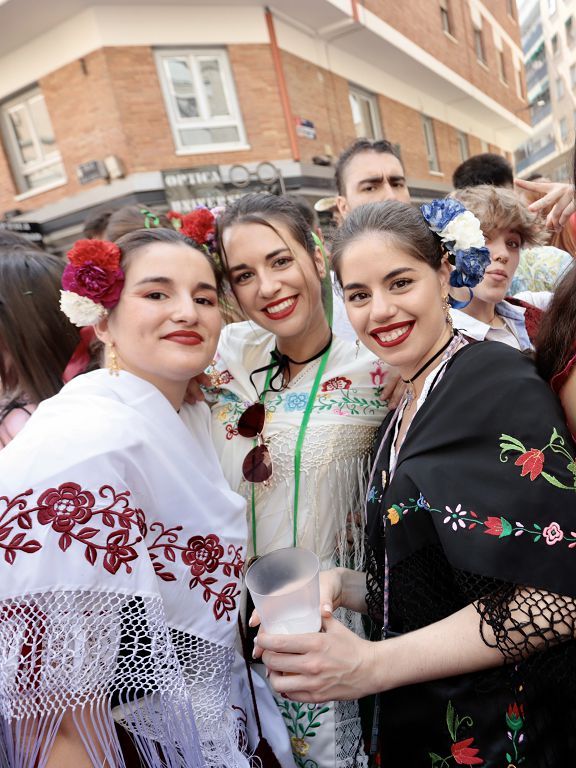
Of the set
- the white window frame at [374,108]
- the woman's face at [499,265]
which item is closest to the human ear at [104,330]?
the woman's face at [499,265]

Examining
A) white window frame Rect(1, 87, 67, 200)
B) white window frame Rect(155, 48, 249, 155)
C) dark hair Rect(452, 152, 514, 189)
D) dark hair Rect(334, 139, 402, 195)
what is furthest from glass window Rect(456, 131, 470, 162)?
dark hair Rect(334, 139, 402, 195)

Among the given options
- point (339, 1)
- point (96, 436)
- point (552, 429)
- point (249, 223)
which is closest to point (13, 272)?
point (249, 223)

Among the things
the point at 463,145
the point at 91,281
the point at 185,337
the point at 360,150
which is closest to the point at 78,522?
the point at 185,337

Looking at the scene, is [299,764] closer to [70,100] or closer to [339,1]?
[70,100]

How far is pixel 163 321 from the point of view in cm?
145

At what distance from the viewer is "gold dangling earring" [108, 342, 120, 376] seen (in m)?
1.43

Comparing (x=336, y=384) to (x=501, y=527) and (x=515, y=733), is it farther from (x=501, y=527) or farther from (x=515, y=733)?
(x=515, y=733)

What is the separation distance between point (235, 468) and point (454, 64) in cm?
1445

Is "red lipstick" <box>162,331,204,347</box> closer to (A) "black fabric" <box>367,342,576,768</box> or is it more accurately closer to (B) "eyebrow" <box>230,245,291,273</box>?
(B) "eyebrow" <box>230,245,291,273</box>

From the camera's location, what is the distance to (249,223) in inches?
73.9

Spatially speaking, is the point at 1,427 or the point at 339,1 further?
the point at 339,1

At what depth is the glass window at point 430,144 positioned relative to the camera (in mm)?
12880

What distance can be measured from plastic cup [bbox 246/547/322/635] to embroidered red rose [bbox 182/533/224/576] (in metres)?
0.32

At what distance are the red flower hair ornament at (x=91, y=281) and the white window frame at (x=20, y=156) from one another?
7.88m
